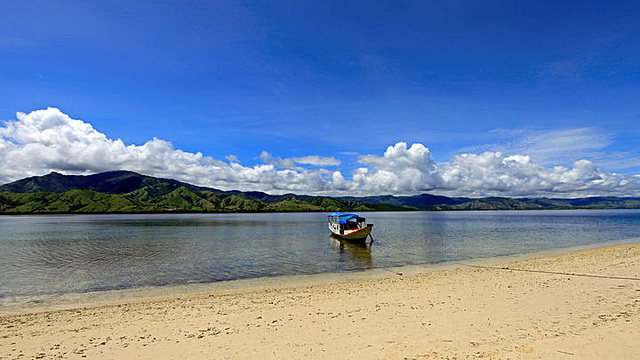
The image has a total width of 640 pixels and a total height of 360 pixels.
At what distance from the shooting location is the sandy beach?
11164 millimetres

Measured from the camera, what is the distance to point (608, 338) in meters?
11.5

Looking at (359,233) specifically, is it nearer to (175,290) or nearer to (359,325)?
(175,290)

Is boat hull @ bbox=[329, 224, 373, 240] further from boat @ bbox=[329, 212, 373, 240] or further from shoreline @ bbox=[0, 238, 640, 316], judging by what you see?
shoreline @ bbox=[0, 238, 640, 316]

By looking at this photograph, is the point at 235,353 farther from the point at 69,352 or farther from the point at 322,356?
the point at 69,352

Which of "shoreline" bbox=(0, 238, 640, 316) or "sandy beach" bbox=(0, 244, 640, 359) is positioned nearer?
"sandy beach" bbox=(0, 244, 640, 359)

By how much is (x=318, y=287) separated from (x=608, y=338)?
54.0 feet

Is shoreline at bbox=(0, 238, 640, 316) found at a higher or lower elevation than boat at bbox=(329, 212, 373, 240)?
lower

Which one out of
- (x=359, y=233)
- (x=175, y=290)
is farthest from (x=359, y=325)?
(x=359, y=233)

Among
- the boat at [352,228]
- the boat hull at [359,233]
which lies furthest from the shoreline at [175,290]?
the boat at [352,228]

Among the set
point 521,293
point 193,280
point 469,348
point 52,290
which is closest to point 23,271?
point 52,290

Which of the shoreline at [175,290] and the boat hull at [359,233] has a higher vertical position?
the boat hull at [359,233]

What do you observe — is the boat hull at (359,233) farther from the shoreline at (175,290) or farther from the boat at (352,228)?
the shoreline at (175,290)

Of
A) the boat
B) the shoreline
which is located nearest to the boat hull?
the boat

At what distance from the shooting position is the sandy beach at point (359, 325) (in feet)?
36.6
